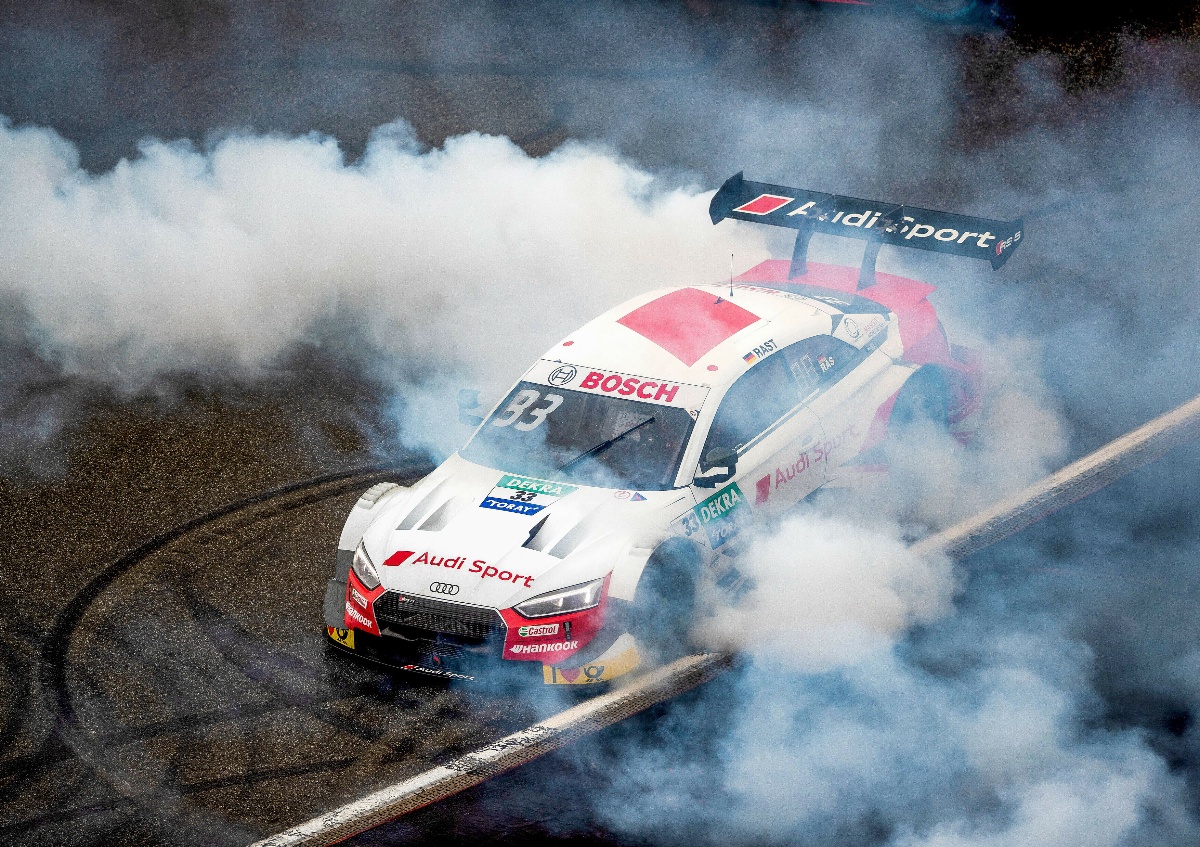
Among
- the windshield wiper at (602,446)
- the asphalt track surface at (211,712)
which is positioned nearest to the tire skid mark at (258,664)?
the asphalt track surface at (211,712)

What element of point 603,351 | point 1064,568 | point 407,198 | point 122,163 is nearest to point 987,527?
point 1064,568

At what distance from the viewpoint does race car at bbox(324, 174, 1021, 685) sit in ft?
21.1

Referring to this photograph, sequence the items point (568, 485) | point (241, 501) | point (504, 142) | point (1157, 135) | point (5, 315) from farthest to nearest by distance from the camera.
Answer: point (1157, 135) < point (504, 142) < point (5, 315) < point (241, 501) < point (568, 485)

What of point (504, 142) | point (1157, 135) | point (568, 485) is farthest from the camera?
point (1157, 135)

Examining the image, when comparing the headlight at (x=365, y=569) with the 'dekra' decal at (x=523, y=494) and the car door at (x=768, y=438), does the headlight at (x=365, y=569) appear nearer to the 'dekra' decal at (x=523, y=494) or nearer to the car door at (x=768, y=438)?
the 'dekra' decal at (x=523, y=494)

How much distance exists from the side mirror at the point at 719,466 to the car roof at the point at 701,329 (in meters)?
0.53

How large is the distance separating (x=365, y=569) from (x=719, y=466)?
5.32 feet

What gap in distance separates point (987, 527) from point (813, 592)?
148cm

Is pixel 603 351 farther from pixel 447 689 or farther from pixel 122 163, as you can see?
pixel 122 163

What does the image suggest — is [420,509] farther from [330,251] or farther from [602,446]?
[330,251]

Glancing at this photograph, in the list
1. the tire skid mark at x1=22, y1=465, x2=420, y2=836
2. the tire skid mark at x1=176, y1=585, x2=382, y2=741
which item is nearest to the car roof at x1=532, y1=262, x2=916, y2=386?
the tire skid mark at x1=22, y1=465, x2=420, y2=836

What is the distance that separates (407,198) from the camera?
1088 cm

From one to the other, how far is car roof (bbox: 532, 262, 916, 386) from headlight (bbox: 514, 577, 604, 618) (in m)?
1.39

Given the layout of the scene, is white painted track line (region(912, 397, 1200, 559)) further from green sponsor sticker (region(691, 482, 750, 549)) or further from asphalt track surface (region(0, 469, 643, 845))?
asphalt track surface (region(0, 469, 643, 845))
